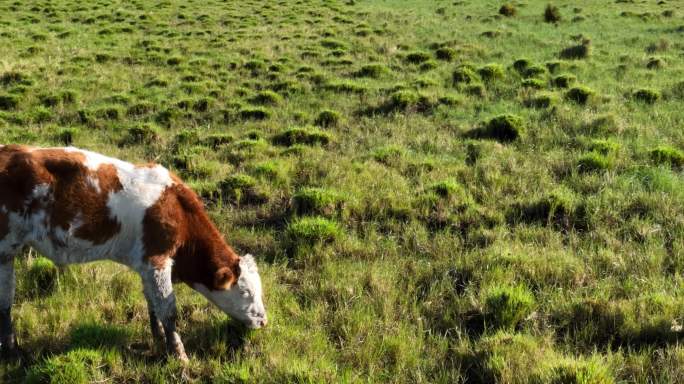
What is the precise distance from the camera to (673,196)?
8078 mm

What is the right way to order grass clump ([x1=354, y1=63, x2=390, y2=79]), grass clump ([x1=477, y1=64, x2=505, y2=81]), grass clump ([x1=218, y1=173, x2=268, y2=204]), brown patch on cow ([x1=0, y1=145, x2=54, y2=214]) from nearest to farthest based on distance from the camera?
brown patch on cow ([x1=0, y1=145, x2=54, y2=214]) → grass clump ([x1=218, y1=173, x2=268, y2=204]) → grass clump ([x1=477, y1=64, x2=505, y2=81]) → grass clump ([x1=354, y1=63, x2=390, y2=79])

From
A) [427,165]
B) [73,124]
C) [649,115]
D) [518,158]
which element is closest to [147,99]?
[73,124]

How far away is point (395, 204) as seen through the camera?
857 cm

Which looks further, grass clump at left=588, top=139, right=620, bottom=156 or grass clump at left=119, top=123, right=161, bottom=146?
grass clump at left=119, top=123, right=161, bottom=146

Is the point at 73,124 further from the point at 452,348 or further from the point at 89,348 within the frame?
the point at 452,348

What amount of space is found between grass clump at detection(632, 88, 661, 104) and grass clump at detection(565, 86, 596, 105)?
1.04 meters

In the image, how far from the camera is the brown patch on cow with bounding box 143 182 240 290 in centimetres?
503

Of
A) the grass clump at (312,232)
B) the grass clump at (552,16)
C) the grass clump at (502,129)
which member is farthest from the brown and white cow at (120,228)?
the grass clump at (552,16)

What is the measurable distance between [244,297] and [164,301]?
2.38 ft

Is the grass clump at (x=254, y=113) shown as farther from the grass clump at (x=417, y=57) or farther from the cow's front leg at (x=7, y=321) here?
the cow's front leg at (x=7, y=321)

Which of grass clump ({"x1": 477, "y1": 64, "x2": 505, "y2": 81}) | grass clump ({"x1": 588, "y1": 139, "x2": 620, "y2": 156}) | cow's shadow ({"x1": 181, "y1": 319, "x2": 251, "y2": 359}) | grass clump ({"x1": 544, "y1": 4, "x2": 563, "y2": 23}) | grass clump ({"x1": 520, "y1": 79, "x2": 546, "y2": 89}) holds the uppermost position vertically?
grass clump ({"x1": 544, "y1": 4, "x2": 563, "y2": 23})

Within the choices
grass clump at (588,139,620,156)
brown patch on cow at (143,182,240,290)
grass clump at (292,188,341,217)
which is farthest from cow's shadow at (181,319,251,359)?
grass clump at (588,139,620,156)

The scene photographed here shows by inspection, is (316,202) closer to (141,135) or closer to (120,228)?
(120,228)

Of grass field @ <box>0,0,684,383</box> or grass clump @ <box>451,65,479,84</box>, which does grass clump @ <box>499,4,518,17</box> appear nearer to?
grass field @ <box>0,0,684,383</box>
